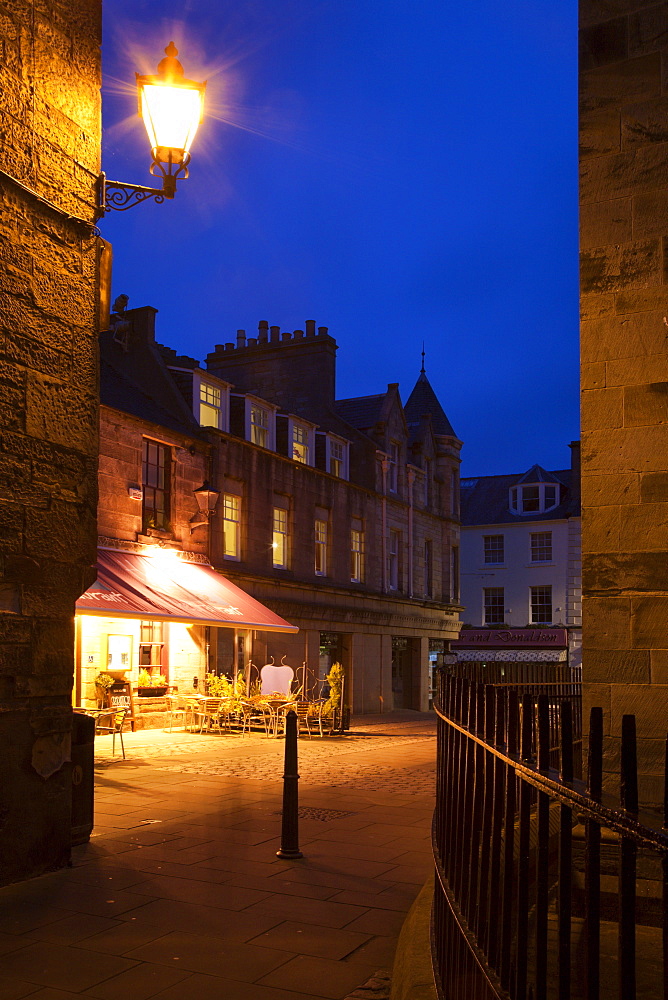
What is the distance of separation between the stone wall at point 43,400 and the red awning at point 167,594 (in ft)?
24.8

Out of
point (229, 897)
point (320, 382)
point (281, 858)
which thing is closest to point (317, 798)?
point (281, 858)

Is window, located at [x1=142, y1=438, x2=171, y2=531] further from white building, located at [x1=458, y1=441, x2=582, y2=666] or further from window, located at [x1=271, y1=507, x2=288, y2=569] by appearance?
white building, located at [x1=458, y1=441, x2=582, y2=666]

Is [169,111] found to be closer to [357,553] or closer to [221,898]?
[221,898]

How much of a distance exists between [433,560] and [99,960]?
29.9 metres

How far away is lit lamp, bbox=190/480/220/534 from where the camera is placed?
829 inches

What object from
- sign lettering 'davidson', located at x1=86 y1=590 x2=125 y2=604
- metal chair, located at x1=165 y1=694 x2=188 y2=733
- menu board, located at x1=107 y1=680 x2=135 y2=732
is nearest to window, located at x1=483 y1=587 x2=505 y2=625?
metal chair, located at x1=165 y1=694 x2=188 y2=733

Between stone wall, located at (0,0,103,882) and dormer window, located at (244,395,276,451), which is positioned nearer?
stone wall, located at (0,0,103,882)

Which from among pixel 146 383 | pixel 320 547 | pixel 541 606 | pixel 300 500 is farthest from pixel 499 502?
pixel 146 383

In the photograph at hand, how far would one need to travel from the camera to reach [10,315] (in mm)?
6863

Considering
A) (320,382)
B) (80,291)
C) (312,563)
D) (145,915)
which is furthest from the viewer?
(320,382)

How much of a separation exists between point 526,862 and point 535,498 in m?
39.5

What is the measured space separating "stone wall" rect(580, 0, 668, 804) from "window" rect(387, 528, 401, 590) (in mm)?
25195

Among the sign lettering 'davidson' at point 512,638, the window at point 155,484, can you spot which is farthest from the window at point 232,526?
the sign lettering 'davidson' at point 512,638

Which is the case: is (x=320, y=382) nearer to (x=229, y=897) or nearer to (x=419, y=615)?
(x=419, y=615)
